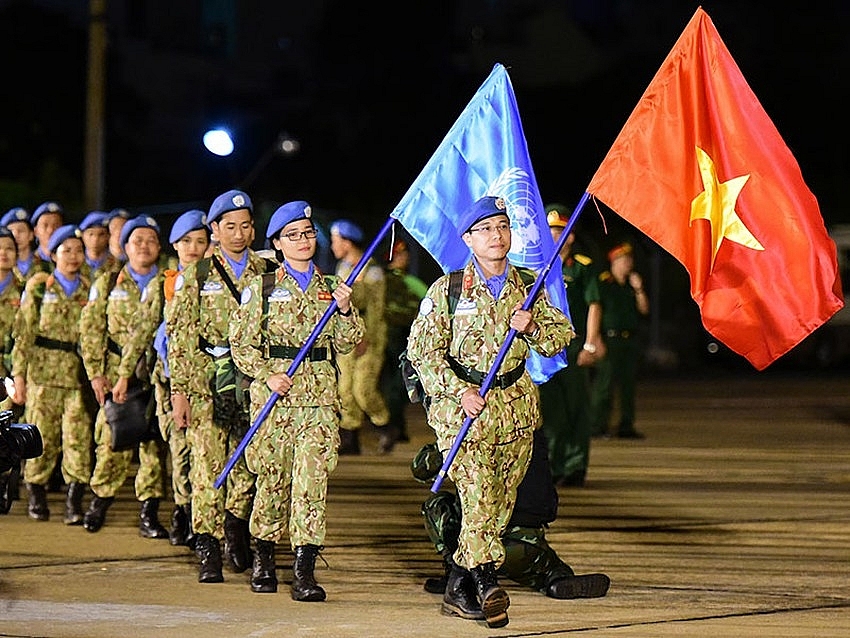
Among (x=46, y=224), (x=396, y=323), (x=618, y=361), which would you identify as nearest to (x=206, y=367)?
(x=46, y=224)

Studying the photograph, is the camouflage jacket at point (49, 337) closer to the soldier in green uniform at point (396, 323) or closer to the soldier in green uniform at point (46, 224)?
the soldier in green uniform at point (46, 224)

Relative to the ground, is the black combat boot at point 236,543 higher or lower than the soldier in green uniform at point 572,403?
lower

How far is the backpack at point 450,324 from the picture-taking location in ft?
26.9

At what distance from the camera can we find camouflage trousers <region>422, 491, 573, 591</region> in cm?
866

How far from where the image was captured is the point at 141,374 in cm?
1122

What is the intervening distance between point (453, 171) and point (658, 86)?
1.23m

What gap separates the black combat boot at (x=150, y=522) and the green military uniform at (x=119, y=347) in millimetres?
53

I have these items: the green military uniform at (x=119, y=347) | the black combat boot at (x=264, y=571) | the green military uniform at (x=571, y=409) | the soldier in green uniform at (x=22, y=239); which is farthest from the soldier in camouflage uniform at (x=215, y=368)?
the green military uniform at (x=571, y=409)

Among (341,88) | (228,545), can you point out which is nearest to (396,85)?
(341,88)

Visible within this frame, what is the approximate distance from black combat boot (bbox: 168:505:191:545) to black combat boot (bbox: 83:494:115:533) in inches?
30.7

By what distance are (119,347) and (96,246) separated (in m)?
1.12

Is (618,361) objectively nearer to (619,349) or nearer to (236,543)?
(619,349)

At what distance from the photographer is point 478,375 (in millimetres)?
8164

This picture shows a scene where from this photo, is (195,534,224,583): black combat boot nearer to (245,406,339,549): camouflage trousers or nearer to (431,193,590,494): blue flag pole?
(245,406,339,549): camouflage trousers
